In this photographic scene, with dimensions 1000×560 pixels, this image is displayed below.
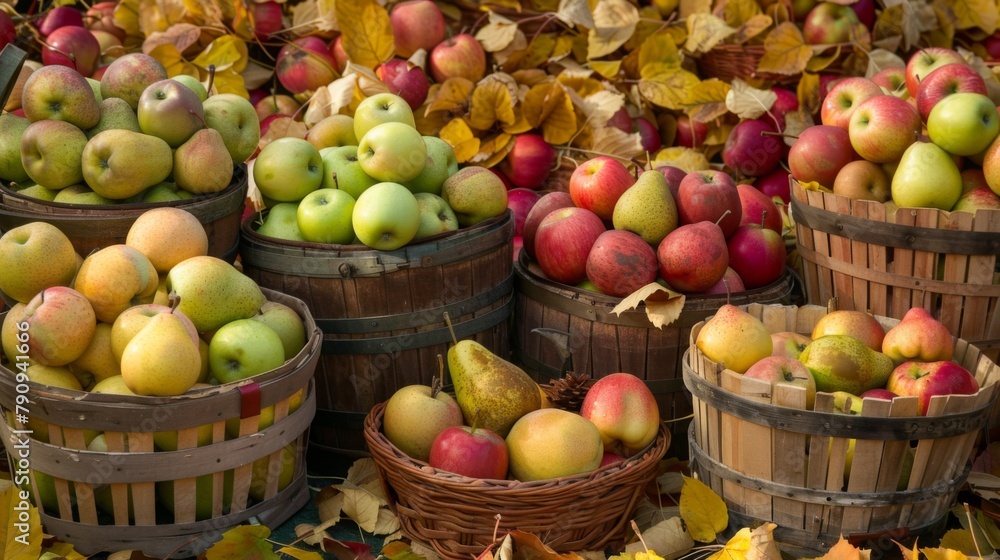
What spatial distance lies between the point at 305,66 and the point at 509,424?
95.4 inches

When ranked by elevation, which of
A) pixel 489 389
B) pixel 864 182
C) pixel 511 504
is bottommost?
pixel 511 504

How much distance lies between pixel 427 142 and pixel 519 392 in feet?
3.50

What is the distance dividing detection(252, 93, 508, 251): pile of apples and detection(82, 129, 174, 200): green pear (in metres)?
0.34

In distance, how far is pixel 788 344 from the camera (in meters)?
2.51

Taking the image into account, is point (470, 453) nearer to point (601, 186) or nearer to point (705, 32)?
point (601, 186)

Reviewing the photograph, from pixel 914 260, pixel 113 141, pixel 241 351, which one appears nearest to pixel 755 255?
pixel 914 260

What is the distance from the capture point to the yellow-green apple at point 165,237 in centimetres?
248

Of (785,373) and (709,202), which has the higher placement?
(709,202)

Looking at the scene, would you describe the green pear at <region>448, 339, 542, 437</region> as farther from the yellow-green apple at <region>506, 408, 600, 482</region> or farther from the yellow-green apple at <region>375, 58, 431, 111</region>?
the yellow-green apple at <region>375, 58, 431, 111</region>

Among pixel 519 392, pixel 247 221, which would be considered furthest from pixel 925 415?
pixel 247 221

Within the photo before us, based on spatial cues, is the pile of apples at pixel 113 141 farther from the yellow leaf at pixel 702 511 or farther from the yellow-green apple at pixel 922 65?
the yellow-green apple at pixel 922 65

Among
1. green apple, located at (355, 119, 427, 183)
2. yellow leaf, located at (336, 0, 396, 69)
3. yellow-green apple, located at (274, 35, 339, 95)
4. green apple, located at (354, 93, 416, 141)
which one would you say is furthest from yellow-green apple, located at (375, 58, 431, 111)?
green apple, located at (355, 119, 427, 183)

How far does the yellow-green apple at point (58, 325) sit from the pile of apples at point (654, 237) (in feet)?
4.48

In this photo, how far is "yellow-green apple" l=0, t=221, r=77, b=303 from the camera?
2314 mm
